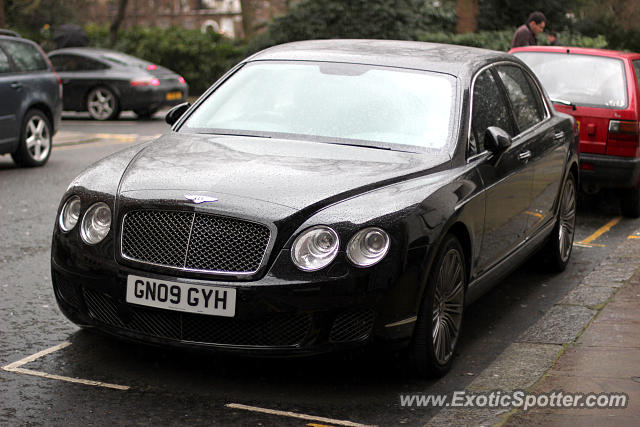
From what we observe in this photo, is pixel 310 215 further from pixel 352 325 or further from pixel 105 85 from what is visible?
pixel 105 85

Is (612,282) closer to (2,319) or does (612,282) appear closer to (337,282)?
(337,282)

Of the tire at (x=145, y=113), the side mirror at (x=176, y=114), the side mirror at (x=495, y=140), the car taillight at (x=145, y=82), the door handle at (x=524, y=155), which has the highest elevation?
the side mirror at (x=495, y=140)

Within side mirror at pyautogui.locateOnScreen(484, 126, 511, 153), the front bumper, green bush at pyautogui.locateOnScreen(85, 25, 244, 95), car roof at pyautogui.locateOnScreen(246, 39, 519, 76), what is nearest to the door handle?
side mirror at pyautogui.locateOnScreen(484, 126, 511, 153)

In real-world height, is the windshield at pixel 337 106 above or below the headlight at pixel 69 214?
above

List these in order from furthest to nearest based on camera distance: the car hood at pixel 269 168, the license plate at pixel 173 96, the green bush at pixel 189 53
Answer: the green bush at pixel 189 53, the license plate at pixel 173 96, the car hood at pixel 269 168

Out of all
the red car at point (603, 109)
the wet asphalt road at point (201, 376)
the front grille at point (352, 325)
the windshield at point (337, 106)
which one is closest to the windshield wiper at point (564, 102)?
the red car at point (603, 109)

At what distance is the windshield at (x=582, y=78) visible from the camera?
1016 cm

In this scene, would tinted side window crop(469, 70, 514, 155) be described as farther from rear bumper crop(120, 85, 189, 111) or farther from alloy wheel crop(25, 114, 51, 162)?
rear bumper crop(120, 85, 189, 111)

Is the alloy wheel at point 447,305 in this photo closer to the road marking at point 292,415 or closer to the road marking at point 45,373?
the road marking at point 292,415

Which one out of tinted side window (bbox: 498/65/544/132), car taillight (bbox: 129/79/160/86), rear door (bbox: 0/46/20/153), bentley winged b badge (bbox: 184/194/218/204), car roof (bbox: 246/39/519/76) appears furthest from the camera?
car taillight (bbox: 129/79/160/86)

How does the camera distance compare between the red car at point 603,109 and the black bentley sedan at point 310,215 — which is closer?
the black bentley sedan at point 310,215

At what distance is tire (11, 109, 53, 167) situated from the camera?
13.0 m

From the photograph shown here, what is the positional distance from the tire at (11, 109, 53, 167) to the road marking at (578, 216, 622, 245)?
23.4 feet

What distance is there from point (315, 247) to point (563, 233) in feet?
11.9
